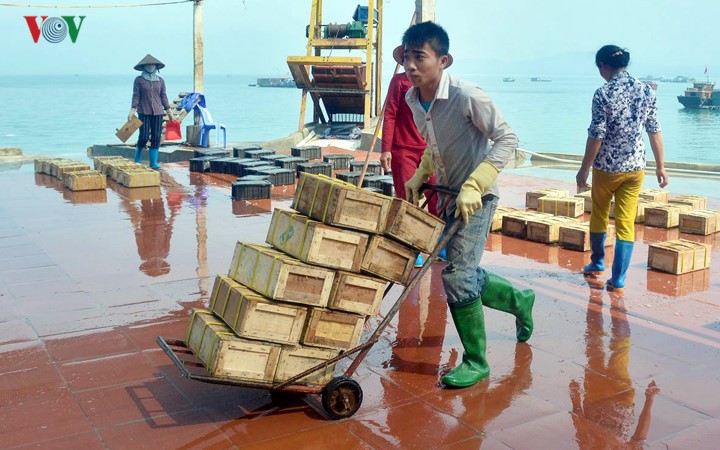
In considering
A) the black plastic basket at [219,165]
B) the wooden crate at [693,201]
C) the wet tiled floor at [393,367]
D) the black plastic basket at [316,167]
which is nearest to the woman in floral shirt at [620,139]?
the wet tiled floor at [393,367]

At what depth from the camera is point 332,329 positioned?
4438mm

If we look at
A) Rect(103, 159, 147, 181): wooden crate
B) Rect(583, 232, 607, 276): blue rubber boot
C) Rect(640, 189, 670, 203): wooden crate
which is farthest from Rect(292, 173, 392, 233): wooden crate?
Rect(103, 159, 147, 181): wooden crate

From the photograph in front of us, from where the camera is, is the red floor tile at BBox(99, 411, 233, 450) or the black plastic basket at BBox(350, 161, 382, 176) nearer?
the red floor tile at BBox(99, 411, 233, 450)

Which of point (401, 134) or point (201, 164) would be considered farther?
point (201, 164)

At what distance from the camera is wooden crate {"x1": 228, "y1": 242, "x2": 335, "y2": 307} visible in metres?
4.21

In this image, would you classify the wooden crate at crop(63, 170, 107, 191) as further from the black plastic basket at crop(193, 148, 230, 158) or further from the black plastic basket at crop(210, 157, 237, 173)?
the black plastic basket at crop(193, 148, 230, 158)

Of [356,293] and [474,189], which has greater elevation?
[474,189]

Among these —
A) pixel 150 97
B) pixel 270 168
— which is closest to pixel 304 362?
pixel 270 168

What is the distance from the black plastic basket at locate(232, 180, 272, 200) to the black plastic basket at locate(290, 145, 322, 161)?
4760 millimetres

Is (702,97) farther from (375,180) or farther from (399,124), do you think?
(399,124)

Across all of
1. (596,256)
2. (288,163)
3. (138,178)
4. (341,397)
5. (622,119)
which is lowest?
(341,397)

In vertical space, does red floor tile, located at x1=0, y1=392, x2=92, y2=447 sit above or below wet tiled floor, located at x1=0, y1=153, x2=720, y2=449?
below

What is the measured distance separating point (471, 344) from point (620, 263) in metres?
2.62

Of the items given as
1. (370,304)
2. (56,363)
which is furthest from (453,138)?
(56,363)
